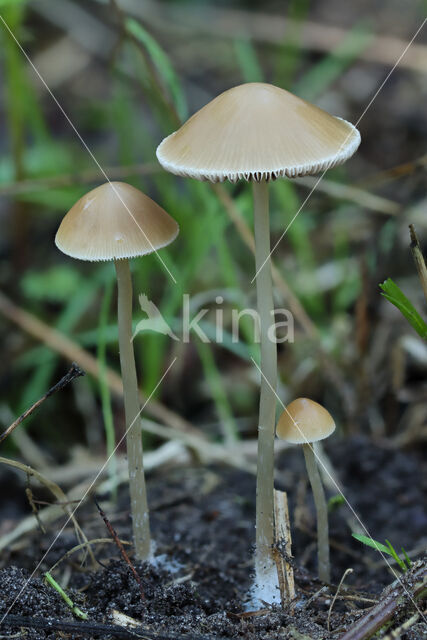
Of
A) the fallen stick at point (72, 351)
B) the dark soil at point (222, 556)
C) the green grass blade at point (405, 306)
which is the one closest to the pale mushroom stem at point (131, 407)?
the dark soil at point (222, 556)

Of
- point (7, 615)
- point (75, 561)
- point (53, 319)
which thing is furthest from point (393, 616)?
point (53, 319)

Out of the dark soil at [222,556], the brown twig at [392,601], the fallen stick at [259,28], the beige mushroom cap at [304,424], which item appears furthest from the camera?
the fallen stick at [259,28]

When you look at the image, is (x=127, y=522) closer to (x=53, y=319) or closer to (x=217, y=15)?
(x=53, y=319)

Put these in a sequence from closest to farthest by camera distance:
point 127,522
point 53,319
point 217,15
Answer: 1. point 127,522
2. point 53,319
3. point 217,15

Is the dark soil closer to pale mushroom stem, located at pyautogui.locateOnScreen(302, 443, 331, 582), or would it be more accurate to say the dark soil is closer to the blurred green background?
pale mushroom stem, located at pyautogui.locateOnScreen(302, 443, 331, 582)

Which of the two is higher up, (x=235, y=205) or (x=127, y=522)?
(x=235, y=205)

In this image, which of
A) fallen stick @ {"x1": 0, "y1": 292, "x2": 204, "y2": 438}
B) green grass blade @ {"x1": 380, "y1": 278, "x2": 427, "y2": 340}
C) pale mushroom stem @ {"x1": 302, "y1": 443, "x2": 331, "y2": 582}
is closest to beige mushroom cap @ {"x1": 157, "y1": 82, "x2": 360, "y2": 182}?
green grass blade @ {"x1": 380, "y1": 278, "x2": 427, "y2": 340}

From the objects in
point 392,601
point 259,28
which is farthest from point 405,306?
point 259,28

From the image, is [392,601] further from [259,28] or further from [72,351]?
[259,28]

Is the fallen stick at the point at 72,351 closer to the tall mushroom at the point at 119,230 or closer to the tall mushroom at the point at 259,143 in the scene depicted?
the tall mushroom at the point at 119,230
